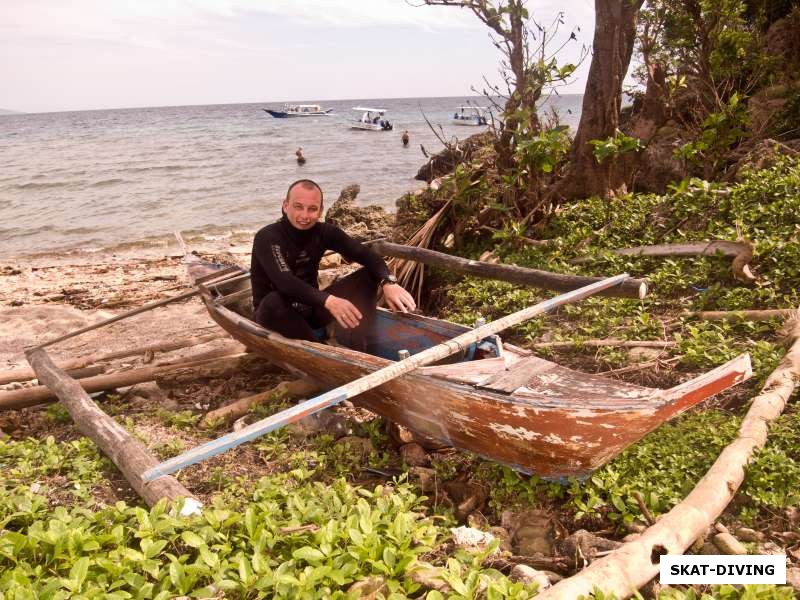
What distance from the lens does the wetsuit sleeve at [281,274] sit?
4668 mm

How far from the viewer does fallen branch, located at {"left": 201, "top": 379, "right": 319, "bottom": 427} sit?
16.3 feet

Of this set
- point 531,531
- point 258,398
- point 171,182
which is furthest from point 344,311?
point 171,182

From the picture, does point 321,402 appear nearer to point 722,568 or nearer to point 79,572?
point 79,572

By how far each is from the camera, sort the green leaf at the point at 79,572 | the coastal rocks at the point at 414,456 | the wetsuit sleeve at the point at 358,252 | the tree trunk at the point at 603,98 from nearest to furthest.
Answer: the green leaf at the point at 79,572 → the coastal rocks at the point at 414,456 → the wetsuit sleeve at the point at 358,252 → the tree trunk at the point at 603,98

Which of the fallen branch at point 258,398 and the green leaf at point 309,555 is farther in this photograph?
the fallen branch at point 258,398

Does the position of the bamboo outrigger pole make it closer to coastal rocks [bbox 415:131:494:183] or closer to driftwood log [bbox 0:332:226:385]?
driftwood log [bbox 0:332:226:385]

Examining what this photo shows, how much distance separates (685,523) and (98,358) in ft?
19.1

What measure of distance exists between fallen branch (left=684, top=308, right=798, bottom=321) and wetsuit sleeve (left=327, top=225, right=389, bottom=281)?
9.70ft

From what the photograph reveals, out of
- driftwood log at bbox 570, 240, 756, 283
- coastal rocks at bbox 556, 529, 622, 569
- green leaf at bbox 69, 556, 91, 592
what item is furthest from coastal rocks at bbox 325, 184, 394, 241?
green leaf at bbox 69, 556, 91, 592

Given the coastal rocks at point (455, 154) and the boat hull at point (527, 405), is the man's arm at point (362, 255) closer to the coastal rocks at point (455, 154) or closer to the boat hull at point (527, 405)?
the boat hull at point (527, 405)

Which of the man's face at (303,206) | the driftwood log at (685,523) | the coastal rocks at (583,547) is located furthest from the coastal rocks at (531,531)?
the man's face at (303,206)

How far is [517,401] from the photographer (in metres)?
3.21

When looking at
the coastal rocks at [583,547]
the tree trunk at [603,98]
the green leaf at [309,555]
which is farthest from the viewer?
the tree trunk at [603,98]

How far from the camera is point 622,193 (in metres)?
8.52
